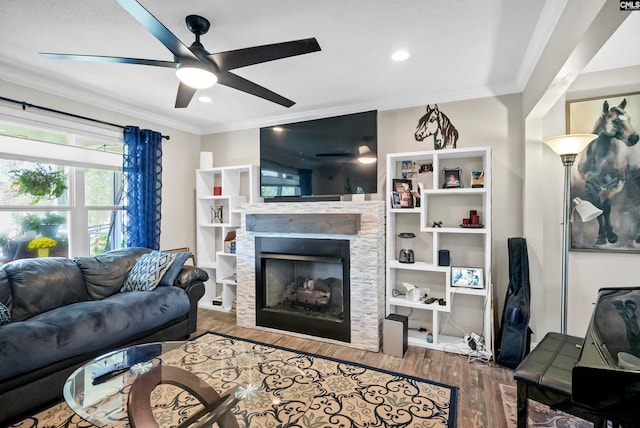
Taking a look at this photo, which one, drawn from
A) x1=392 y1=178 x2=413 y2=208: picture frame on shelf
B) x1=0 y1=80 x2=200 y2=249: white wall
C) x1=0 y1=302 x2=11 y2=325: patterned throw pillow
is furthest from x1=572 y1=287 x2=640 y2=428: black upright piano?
x1=0 y1=80 x2=200 y2=249: white wall

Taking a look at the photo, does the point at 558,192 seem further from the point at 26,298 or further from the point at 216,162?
the point at 26,298

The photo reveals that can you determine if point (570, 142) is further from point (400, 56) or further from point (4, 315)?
point (4, 315)

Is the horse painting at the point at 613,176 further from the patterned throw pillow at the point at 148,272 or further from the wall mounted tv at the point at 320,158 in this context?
the patterned throw pillow at the point at 148,272

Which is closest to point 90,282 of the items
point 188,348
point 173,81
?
point 188,348

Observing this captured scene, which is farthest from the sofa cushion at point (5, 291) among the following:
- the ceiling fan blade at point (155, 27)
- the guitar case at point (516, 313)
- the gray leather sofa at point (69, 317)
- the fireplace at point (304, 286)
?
the guitar case at point (516, 313)

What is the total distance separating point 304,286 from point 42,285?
7.66 feet

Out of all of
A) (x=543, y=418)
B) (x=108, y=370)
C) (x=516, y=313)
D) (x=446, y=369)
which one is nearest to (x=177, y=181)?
(x=108, y=370)

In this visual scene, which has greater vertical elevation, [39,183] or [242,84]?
[242,84]

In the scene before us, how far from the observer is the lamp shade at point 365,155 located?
3.10 metres

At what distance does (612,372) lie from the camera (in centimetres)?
99

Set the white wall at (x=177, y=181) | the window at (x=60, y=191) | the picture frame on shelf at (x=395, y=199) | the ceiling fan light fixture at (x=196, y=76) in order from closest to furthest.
→ the ceiling fan light fixture at (x=196, y=76)
the window at (x=60, y=191)
the picture frame on shelf at (x=395, y=199)
the white wall at (x=177, y=181)

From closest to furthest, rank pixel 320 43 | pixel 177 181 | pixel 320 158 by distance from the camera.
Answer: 1. pixel 320 43
2. pixel 320 158
3. pixel 177 181

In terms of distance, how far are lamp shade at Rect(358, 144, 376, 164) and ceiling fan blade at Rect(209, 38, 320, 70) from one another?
5.28ft

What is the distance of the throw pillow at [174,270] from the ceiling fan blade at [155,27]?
218 centimetres
